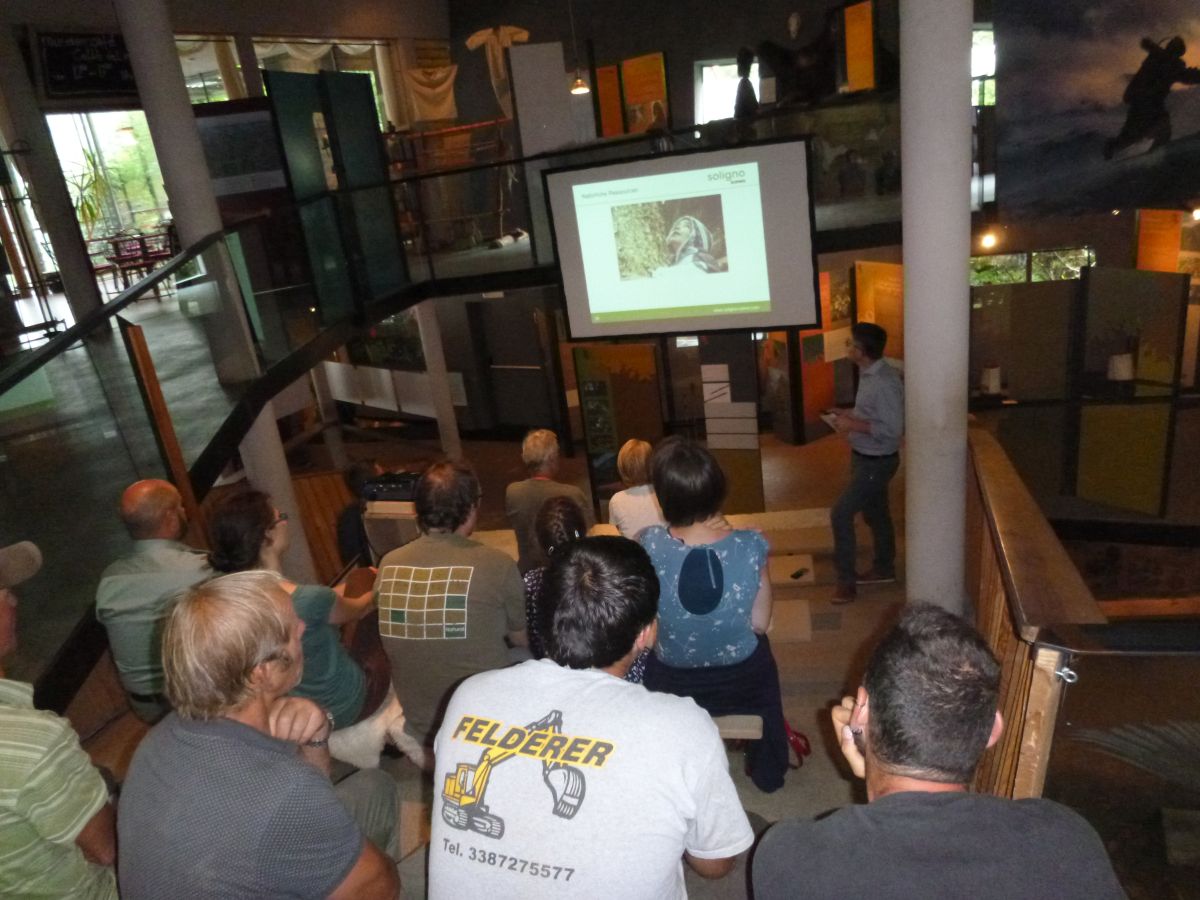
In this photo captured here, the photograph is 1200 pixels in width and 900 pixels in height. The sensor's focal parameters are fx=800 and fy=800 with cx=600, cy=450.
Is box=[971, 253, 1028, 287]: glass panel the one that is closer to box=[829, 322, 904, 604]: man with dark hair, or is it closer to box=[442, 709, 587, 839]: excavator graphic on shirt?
box=[829, 322, 904, 604]: man with dark hair

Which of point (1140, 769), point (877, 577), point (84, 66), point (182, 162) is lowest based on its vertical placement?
point (877, 577)

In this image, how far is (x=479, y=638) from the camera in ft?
8.04

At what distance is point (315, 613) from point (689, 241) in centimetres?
389

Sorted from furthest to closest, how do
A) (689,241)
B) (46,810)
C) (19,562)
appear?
(689,241) → (19,562) → (46,810)

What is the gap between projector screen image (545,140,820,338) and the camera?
5.15 metres

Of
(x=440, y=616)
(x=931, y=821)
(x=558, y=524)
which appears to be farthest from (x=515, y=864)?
(x=558, y=524)

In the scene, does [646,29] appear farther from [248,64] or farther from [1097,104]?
[1097,104]

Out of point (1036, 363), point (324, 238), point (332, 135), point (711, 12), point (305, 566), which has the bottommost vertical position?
point (305, 566)

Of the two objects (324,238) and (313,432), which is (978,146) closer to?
(324,238)

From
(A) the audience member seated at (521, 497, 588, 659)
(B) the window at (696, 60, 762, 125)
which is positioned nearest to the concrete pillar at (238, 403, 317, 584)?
(A) the audience member seated at (521, 497, 588, 659)

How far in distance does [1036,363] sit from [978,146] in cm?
176

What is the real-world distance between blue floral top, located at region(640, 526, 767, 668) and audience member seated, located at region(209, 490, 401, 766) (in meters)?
1.02

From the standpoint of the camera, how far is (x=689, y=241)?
5.48 metres

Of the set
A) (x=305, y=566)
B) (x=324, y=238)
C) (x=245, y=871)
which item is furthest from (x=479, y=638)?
(x=324, y=238)
